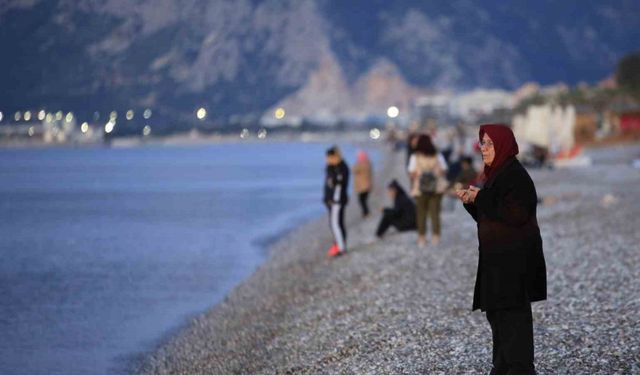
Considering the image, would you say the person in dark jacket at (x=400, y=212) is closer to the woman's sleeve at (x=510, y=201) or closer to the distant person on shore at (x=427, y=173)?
the distant person on shore at (x=427, y=173)

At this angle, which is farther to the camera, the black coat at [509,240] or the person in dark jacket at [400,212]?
the person in dark jacket at [400,212]

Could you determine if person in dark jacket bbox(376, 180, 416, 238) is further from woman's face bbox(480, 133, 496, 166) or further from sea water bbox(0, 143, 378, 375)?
woman's face bbox(480, 133, 496, 166)

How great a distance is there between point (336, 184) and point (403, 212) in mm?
3301

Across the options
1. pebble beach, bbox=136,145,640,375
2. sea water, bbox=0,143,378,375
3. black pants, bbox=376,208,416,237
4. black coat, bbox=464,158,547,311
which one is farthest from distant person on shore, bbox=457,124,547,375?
black pants, bbox=376,208,416,237

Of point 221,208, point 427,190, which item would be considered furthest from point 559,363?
point 221,208

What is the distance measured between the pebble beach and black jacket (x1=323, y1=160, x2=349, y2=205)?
105 centimetres

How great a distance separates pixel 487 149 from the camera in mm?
6312

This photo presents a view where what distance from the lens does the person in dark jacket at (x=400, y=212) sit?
64.1ft

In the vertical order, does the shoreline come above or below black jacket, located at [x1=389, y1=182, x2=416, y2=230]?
below

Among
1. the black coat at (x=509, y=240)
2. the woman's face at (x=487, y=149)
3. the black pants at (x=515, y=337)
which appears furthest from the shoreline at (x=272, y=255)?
the woman's face at (x=487, y=149)

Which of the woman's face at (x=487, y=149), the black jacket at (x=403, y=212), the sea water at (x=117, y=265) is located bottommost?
the sea water at (x=117, y=265)

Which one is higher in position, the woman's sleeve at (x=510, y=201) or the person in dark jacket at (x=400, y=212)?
the woman's sleeve at (x=510, y=201)

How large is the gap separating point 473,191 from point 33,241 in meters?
27.2

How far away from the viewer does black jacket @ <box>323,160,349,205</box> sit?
16844mm
